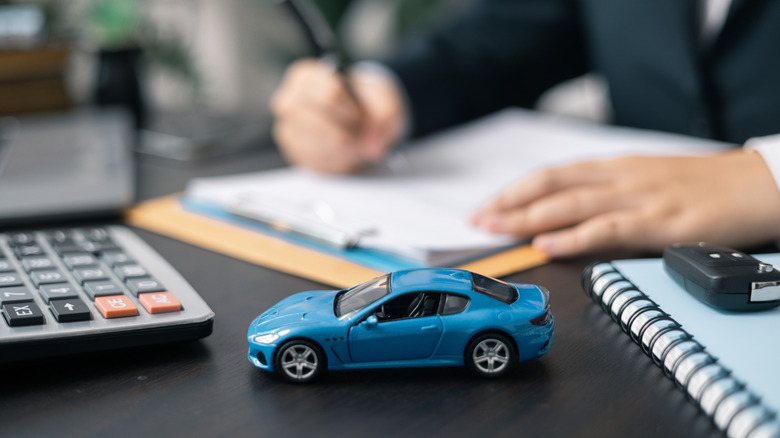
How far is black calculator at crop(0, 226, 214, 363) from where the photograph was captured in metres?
0.38

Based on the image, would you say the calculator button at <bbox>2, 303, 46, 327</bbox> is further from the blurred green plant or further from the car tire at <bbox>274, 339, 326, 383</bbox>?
the blurred green plant

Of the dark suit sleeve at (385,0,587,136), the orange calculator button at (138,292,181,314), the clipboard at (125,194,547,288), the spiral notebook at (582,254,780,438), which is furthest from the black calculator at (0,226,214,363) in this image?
the dark suit sleeve at (385,0,587,136)

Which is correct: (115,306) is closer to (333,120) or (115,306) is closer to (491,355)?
(491,355)

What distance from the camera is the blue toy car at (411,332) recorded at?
1.19ft

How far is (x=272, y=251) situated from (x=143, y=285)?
6.5 inches

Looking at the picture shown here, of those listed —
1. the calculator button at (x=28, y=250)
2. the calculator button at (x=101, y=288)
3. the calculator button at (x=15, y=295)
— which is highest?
the calculator button at (x=15, y=295)

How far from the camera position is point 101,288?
440 millimetres

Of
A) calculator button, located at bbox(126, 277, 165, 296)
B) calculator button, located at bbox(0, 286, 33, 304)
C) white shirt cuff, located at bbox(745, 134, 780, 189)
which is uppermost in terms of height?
white shirt cuff, located at bbox(745, 134, 780, 189)

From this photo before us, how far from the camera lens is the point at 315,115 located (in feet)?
2.88

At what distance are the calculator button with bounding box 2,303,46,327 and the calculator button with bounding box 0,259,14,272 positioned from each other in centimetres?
8

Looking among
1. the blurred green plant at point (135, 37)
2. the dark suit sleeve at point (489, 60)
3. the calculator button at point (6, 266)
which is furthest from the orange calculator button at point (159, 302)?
the blurred green plant at point (135, 37)

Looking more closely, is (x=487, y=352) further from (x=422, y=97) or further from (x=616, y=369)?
(x=422, y=97)

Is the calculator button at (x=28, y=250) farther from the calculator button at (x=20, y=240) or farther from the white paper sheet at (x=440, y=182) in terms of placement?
the white paper sheet at (x=440, y=182)

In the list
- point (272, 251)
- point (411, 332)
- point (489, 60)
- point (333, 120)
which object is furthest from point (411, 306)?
point (489, 60)
